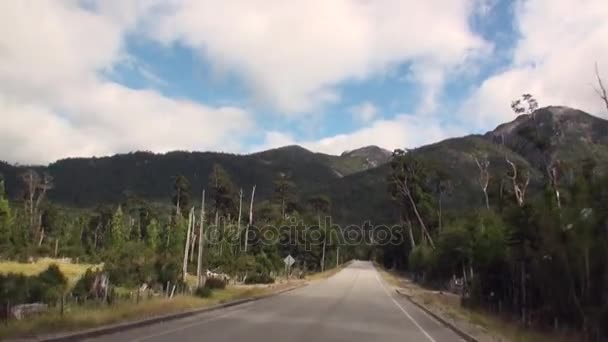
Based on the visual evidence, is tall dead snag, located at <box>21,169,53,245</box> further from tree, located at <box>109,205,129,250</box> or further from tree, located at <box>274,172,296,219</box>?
tree, located at <box>274,172,296,219</box>

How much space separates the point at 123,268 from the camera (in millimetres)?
42969

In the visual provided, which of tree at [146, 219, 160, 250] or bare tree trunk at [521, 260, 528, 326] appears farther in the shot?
tree at [146, 219, 160, 250]

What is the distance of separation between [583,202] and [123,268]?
30496 millimetres

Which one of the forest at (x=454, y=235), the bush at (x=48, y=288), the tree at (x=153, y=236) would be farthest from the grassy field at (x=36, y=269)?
the tree at (x=153, y=236)

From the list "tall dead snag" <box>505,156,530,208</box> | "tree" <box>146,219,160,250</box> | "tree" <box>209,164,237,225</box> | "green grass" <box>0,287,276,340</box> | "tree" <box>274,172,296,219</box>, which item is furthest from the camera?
"tree" <box>274,172,296,219</box>

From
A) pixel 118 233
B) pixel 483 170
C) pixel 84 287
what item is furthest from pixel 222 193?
pixel 84 287

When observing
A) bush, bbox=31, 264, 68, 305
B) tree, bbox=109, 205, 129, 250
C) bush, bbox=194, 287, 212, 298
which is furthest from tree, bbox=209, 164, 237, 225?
bush, bbox=31, 264, 68, 305

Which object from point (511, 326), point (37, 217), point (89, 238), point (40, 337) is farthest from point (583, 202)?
point (89, 238)

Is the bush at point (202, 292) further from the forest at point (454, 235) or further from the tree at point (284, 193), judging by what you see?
the tree at point (284, 193)

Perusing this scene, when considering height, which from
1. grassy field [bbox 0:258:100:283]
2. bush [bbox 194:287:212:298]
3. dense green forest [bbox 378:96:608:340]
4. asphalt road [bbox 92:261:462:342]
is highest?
dense green forest [bbox 378:96:608:340]

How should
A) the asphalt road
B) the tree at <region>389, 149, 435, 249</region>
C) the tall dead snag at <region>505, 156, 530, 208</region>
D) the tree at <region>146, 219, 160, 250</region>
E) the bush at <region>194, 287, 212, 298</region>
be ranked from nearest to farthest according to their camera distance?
the asphalt road → the bush at <region>194, 287, 212, 298</region> → the tall dead snag at <region>505, 156, 530, 208</region> → the tree at <region>389, 149, 435, 249</region> → the tree at <region>146, 219, 160, 250</region>

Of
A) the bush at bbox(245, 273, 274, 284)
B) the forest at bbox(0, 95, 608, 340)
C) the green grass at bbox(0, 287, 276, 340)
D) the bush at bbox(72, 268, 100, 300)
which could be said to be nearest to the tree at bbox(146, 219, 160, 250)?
the forest at bbox(0, 95, 608, 340)

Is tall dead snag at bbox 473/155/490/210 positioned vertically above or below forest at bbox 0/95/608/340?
above

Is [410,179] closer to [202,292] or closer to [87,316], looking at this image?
[202,292]
